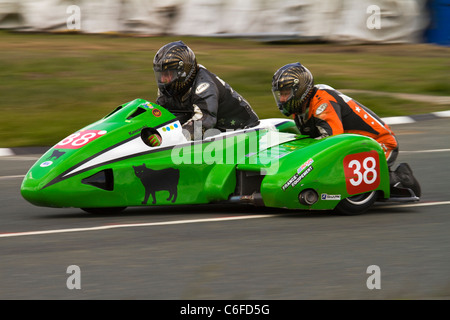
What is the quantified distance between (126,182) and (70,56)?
457 inches

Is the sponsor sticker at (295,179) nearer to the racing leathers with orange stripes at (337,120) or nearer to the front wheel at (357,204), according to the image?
the front wheel at (357,204)

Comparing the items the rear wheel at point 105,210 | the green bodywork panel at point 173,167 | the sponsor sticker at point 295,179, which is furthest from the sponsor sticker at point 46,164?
the sponsor sticker at point 295,179

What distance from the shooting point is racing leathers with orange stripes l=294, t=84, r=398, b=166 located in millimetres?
7199

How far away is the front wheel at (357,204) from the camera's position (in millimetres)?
6937

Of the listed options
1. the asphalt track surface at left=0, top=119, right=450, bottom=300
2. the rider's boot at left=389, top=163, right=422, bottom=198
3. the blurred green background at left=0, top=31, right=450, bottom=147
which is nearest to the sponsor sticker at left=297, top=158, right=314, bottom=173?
the asphalt track surface at left=0, top=119, right=450, bottom=300

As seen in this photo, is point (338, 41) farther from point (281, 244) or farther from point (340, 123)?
point (281, 244)

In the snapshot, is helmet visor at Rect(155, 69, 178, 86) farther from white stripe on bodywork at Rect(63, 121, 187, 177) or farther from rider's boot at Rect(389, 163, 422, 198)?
rider's boot at Rect(389, 163, 422, 198)

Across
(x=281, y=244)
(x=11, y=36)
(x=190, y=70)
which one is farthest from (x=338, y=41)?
(x=281, y=244)

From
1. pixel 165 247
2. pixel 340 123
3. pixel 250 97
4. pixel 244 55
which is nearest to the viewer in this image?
pixel 165 247

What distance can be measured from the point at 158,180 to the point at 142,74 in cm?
1001

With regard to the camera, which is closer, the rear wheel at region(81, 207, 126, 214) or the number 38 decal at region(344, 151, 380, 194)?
the number 38 decal at region(344, 151, 380, 194)

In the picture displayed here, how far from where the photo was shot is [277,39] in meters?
21.6

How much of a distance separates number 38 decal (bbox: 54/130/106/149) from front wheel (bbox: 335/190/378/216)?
2051 mm

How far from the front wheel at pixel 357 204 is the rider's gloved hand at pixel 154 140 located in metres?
1.57
